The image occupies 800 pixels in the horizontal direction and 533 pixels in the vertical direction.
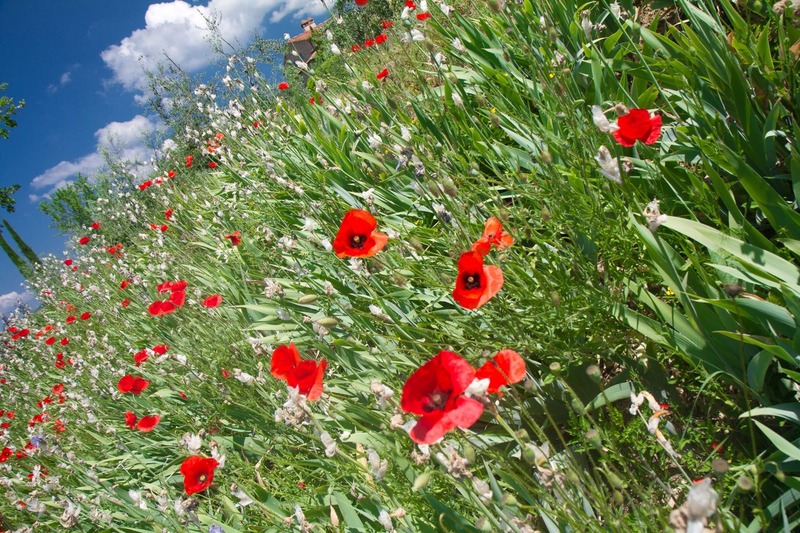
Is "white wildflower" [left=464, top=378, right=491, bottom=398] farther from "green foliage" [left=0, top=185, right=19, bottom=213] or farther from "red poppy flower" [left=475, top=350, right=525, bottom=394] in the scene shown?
"green foliage" [left=0, top=185, right=19, bottom=213]

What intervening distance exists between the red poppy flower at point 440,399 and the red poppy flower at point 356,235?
709 millimetres

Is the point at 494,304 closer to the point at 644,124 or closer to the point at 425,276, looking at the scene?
the point at 425,276

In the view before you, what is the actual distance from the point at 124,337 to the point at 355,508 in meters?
3.42

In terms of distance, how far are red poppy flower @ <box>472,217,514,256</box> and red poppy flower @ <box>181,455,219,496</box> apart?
45.7 inches

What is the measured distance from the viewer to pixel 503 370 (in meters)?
1.12

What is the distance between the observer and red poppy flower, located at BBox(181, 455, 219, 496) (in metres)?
1.65

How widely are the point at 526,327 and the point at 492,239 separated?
38cm

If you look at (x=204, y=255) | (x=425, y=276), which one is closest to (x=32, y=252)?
(x=204, y=255)

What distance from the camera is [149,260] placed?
5.28 meters

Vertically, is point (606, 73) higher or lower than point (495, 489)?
higher

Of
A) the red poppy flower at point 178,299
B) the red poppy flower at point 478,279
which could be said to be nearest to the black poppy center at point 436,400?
the red poppy flower at point 478,279

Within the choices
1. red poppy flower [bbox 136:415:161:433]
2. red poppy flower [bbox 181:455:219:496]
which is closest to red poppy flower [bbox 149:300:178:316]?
red poppy flower [bbox 136:415:161:433]

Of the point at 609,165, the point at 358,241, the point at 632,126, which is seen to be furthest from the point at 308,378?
the point at 632,126

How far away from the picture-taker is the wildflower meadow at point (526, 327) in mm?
1146
